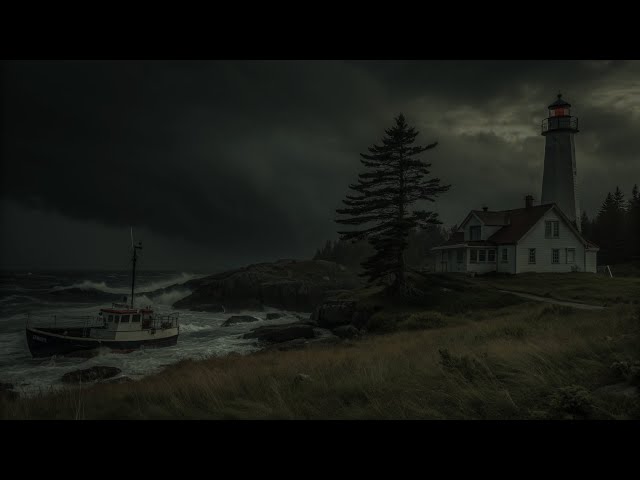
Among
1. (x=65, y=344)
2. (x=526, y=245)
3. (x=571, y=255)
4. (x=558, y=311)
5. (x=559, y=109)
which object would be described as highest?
(x=559, y=109)

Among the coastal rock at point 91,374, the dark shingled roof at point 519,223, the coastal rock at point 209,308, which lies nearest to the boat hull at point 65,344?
the coastal rock at point 91,374

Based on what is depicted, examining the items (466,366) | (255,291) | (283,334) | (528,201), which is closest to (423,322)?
(283,334)

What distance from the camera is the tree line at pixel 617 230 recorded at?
136ft

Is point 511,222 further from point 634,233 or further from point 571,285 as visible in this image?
point 634,233

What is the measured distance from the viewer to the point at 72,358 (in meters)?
19.7

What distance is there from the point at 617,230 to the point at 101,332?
51.1 m

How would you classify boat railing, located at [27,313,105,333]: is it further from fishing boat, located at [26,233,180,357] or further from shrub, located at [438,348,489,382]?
shrub, located at [438,348,489,382]

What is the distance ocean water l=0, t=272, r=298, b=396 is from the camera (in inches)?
670

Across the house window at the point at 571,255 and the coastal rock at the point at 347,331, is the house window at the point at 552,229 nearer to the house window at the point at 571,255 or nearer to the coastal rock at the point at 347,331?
the house window at the point at 571,255

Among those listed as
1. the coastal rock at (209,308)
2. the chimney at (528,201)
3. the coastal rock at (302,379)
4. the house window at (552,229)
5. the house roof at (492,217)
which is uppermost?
the chimney at (528,201)

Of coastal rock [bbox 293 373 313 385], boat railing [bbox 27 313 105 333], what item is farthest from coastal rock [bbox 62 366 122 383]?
coastal rock [bbox 293 373 313 385]

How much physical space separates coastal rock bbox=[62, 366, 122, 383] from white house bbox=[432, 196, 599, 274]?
95.3 feet
